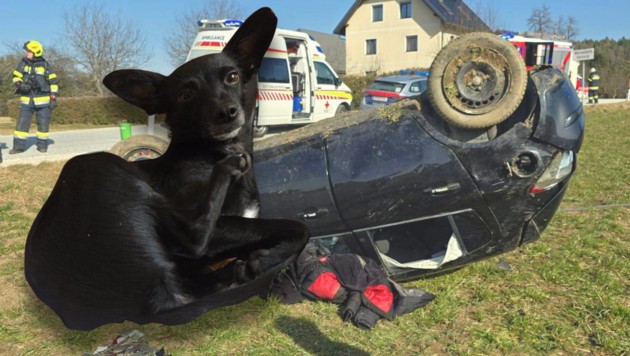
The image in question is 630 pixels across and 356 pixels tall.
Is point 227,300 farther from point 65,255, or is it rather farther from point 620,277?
point 620,277

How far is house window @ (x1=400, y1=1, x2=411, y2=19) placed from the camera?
46.6 m

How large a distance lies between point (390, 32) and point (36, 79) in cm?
4235

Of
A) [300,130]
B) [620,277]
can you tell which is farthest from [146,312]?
[620,277]

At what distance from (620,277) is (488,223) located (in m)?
1.60

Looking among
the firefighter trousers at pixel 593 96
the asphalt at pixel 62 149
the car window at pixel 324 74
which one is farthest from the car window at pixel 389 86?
the firefighter trousers at pixel 593 96

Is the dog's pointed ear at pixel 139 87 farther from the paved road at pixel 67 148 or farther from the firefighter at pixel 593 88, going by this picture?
the firefighter at pixel 593 88

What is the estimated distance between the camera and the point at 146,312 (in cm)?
91

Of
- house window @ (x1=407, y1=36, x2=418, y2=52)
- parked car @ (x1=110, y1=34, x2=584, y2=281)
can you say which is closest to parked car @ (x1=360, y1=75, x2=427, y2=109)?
parked car @ (x1=110, y1=34, x2=584, y2=281)

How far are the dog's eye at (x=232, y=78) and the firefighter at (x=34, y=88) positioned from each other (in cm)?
1105

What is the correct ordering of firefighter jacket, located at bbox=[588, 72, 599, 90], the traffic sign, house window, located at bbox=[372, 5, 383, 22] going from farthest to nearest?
house window, located at bbox=[372, 5, 383, 22] → the traffic sign → firefighter jacket, located at bbox=[588, 72, 599, 90]

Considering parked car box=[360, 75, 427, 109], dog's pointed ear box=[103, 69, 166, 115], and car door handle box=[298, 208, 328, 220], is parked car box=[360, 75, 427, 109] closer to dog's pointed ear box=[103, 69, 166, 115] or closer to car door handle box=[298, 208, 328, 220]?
car door handle box=[298, 208, 328, 220]

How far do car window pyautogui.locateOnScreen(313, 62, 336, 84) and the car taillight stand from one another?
12.8 meters

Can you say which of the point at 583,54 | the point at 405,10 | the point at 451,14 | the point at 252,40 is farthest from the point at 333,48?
the point at 252,40

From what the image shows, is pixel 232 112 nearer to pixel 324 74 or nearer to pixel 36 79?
pixel 36 79
